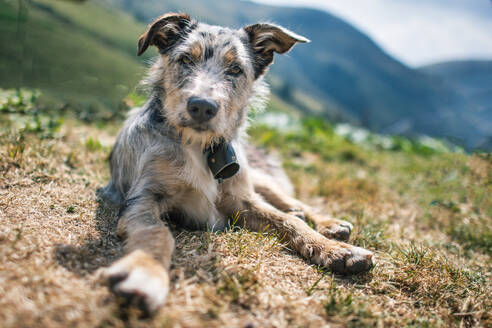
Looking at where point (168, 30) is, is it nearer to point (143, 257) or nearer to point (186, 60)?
point (186, 60)

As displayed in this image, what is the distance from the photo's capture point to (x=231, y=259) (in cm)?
282

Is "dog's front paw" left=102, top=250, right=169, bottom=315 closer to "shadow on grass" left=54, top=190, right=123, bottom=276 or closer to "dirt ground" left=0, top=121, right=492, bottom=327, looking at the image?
"dirt ground" left=0, top=121, right=492, bottom=327

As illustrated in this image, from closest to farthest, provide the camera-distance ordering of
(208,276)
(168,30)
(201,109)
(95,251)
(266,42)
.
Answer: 1. (208,276)
2. (95,251)
3. (201,109)
4. (168,30)
5. (266,42)

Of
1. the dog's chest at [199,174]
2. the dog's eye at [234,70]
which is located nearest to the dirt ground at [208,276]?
the dog's chest at [199,174]

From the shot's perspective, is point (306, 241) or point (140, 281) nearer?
point (140, 281)

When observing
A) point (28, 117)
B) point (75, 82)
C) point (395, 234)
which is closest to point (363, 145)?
point (395, 234)

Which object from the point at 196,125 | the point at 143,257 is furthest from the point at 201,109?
the point at 143,257

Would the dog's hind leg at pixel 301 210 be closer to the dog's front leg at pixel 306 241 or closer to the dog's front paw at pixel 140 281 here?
the dog's front leg at pixel 306 241

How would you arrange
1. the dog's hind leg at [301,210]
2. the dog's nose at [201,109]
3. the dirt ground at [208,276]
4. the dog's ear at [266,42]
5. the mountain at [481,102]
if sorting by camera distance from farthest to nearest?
the mountain at [481,102] < the dog's ear at [266,42] < the dog's hind leg at [301,210] < the dog's nose at [201,109] < the dirt ground at [208,276]

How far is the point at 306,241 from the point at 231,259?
0.90 meters

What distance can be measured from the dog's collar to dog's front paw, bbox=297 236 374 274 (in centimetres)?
123

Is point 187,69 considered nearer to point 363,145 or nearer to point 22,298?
point 22,298

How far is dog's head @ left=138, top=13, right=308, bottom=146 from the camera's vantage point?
10.3 feet

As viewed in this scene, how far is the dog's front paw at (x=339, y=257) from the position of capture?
118 inches
